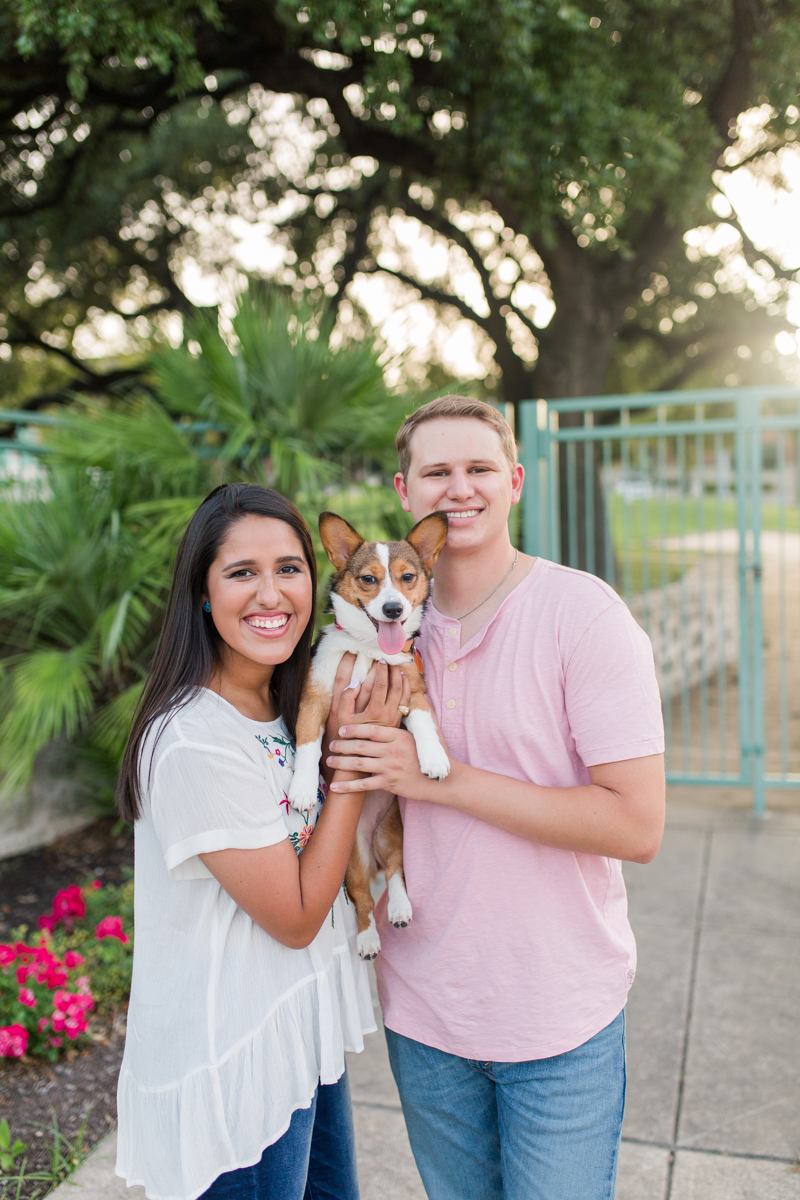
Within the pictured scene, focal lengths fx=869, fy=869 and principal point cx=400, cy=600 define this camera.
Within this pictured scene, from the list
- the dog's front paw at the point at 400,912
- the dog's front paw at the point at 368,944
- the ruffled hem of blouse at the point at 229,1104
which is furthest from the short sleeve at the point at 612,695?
the dog's front paw at the point at 368,944

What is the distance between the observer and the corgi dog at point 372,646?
1.97m

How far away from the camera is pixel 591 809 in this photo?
159 centimetres

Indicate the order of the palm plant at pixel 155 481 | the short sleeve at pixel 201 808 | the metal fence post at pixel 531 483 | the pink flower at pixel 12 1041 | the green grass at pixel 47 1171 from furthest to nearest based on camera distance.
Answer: the metal fence post at pixel 531 483 < the palm plant at pixel 155 481 < the pink flower at pixel 12 1041 < the green grass at pixel 47 1171 < the short sleeve at pixel 201 808

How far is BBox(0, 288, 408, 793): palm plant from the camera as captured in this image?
5000 mm

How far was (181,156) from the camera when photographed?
1262cm

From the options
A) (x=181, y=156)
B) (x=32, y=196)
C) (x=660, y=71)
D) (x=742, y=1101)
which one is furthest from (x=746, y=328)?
(x=742, y=1101)

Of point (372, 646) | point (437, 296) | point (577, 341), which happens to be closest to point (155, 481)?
point (372, 646)

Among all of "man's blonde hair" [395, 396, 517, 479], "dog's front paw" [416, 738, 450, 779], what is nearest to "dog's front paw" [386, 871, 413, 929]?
"dog's front paw" [416, 738, 450, 779]

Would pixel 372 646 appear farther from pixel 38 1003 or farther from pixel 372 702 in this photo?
pixel 38 1003

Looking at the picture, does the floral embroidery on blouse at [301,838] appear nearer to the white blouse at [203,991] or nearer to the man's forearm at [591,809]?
the white blouse at [203,991]

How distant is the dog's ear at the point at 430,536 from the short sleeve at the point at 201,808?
0.65 metres

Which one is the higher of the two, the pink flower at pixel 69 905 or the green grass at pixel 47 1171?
the pink flower at pixel 69 905

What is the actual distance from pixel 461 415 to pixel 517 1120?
137 centimetres

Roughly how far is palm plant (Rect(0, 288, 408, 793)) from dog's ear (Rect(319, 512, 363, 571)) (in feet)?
8.42
